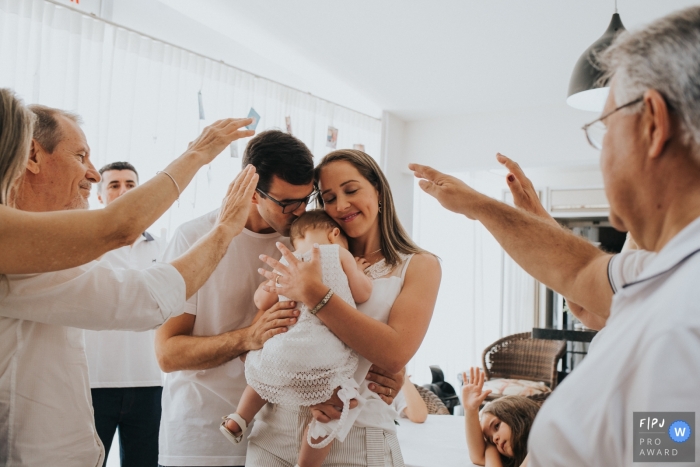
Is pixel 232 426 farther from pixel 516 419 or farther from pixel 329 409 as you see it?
pixel 516 419

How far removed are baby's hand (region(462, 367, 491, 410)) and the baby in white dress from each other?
1046 millimetres

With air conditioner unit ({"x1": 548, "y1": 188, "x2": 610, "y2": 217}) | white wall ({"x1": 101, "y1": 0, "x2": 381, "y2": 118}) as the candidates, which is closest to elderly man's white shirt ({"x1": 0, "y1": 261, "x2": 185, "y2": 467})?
white wall ({"x1": 101, "y1": 0, "x2": 381, "y2": 118})

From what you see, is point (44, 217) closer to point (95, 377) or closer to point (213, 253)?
point (213, 253)

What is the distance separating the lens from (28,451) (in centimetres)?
122

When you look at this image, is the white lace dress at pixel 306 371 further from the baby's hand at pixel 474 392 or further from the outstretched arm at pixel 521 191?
the baby's hand at pixel 474 392

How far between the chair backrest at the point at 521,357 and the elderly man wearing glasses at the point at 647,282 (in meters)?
4.22

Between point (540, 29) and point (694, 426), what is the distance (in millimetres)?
4017

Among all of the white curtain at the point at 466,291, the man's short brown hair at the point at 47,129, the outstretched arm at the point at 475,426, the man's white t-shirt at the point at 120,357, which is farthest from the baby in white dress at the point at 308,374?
the white curtain at the point at 466,291

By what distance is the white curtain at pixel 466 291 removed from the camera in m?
7.16

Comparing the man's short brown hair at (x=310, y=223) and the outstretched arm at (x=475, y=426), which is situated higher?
the man's short brown hair at (x=310, y=223)

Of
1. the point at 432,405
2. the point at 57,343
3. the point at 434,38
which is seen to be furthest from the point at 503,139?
the point at 57,343

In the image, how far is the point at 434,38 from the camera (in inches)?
173

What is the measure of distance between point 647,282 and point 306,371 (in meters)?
0.92

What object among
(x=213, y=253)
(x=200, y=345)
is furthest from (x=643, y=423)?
(x=200, y=345)
